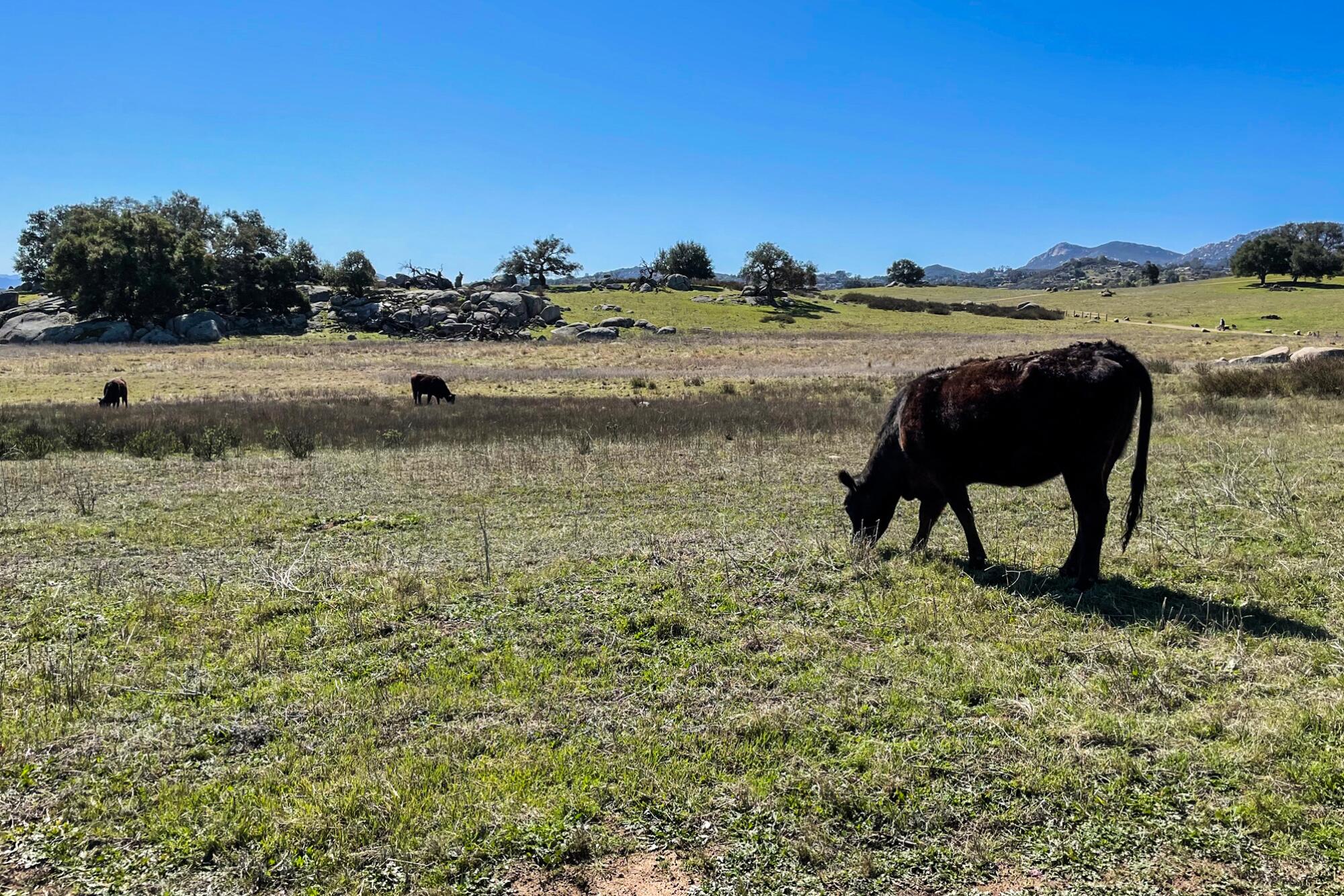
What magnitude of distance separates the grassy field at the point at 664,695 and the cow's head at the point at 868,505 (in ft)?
1.35

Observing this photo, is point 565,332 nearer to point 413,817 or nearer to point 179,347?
point 179,347

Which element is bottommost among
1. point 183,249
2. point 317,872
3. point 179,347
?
point 317,872

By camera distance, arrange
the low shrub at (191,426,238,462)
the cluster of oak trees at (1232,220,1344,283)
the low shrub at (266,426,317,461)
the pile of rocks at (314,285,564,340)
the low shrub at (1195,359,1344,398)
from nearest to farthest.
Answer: the low shrub at (191,426,238,462) < the low shrub at (266,426,317,461) < the low shrub at (1195,359,1344,398) < the pile of rocks at (314,285,564,340) < the cluster of oak trees at (1232,220,1344,283)

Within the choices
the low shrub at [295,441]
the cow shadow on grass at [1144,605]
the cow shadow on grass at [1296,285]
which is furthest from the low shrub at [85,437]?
the cow shadow on grass at [1296,285]

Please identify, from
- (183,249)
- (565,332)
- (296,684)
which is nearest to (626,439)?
(296,684)

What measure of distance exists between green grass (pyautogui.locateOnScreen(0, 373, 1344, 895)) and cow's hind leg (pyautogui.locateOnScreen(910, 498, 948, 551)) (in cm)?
25

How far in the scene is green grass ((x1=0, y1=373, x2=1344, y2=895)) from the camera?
3.96m

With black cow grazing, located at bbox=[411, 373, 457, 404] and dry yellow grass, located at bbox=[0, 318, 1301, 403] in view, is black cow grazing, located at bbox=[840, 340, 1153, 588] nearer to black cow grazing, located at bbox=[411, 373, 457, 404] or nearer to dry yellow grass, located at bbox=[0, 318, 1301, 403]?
black cow grazing, located at bbox=[411, 373, 457, 404]

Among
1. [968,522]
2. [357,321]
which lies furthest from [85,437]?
[357,321]

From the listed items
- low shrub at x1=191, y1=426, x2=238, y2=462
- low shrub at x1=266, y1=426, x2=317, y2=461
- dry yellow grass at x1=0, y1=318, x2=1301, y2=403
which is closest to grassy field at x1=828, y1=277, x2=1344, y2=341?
dry yellow grass at x1=0, y1=318, x2=1301, y2=403

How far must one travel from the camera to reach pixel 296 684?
19.0 ft

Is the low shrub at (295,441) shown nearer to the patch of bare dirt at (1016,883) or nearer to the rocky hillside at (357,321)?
the patch of bare dirt at (1016,883)

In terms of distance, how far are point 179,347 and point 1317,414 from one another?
219 feet

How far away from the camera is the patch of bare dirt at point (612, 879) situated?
3.77m
